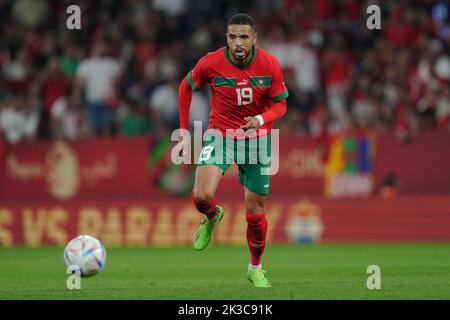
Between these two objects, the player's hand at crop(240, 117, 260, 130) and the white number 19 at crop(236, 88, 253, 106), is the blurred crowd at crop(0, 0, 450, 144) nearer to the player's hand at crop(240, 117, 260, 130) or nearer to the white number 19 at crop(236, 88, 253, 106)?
the white number 19 at crop(236, 88, 253, 106)

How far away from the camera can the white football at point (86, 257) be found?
11.4m

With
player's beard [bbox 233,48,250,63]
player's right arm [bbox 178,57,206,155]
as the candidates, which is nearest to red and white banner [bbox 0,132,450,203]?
player's right arm [bbox 178,57,206,155]

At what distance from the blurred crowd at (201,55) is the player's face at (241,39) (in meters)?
8.41

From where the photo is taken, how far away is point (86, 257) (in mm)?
11398

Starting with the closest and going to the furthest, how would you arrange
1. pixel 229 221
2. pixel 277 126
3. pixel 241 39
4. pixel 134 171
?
pixel 241 39 → pixel 229 221 → pixel 277 126 → pixel 134 171

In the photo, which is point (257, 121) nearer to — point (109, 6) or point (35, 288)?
point (35, 288)

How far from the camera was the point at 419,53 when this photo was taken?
2020cm

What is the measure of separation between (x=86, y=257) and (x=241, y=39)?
8.96ft

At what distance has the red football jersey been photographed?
1093 cm

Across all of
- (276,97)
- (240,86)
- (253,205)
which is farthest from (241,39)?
(253,205)

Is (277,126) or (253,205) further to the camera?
(277,126)

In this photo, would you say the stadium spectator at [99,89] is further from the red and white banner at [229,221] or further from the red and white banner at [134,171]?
the red and white banner at [229,221]

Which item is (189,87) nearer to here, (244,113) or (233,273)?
(244,113)

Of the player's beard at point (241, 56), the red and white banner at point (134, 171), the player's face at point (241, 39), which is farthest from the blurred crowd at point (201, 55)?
the player's face at point (241, 39)
